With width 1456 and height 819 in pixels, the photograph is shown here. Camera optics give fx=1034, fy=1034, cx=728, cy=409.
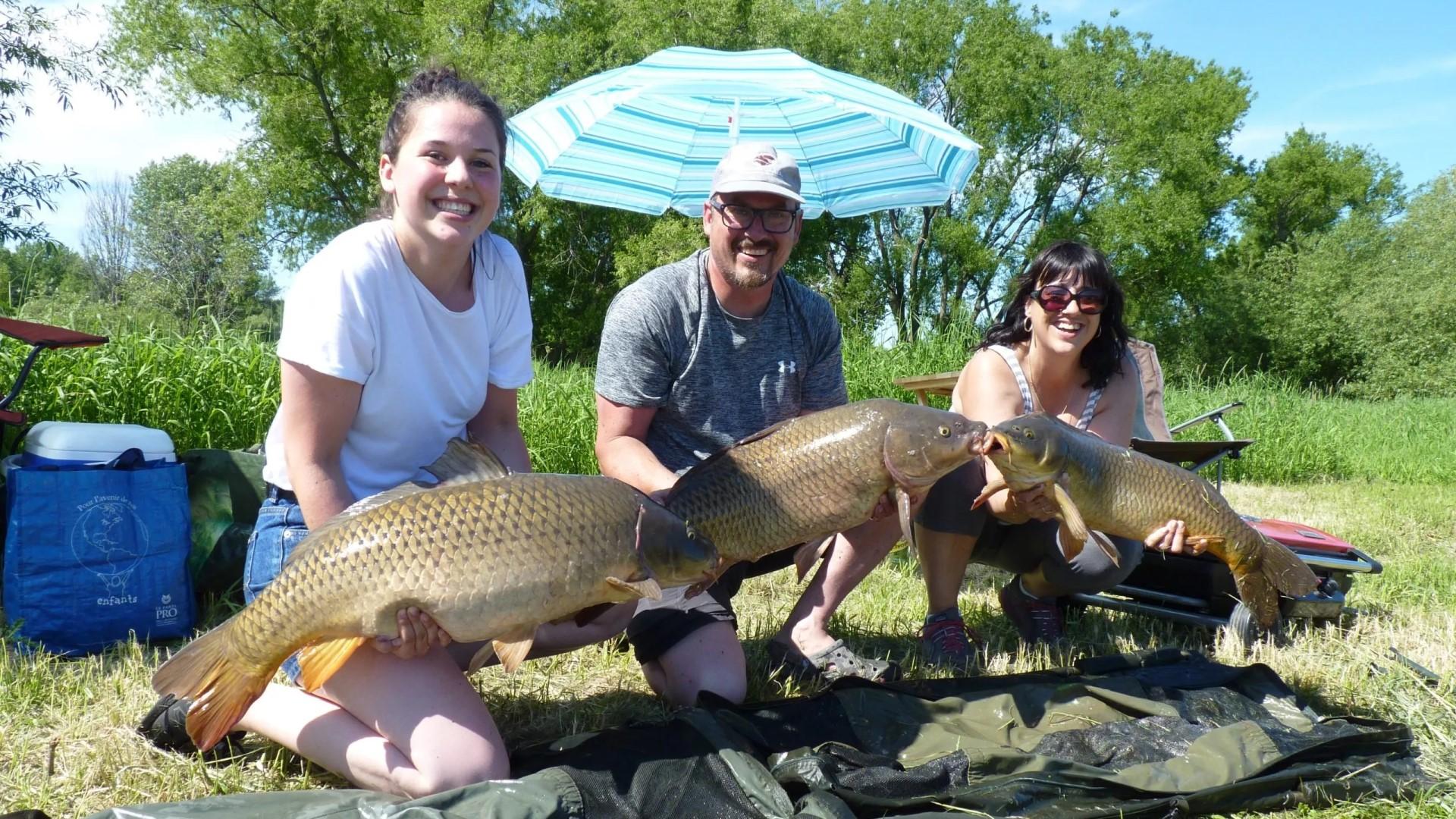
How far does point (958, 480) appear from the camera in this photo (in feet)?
11.3

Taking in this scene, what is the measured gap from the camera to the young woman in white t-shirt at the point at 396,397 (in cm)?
227

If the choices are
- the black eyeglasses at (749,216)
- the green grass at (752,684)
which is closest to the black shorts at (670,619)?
the green grass at (752,684)

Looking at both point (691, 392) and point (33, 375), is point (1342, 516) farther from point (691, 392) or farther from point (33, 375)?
point (33, 375)

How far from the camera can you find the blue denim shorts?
8.07 ft

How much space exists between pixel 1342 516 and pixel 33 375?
25.4 feet

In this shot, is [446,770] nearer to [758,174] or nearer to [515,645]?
[515,645]

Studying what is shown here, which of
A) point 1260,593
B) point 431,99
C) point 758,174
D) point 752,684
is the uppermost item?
point 431,99

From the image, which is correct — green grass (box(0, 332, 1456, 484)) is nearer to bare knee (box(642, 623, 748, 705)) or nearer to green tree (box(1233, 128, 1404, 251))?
bare knee (box(642, 623, 748, 705))

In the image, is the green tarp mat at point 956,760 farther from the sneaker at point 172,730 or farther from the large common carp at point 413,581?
the sneaker at point 172,730

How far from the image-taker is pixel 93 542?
3.44 metres

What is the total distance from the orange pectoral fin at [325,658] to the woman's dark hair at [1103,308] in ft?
7.71

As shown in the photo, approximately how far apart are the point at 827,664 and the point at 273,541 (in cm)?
167

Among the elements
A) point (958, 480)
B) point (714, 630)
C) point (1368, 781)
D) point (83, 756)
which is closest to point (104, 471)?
point (83, 756)

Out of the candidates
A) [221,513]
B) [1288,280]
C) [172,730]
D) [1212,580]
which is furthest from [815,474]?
[1288,280]
